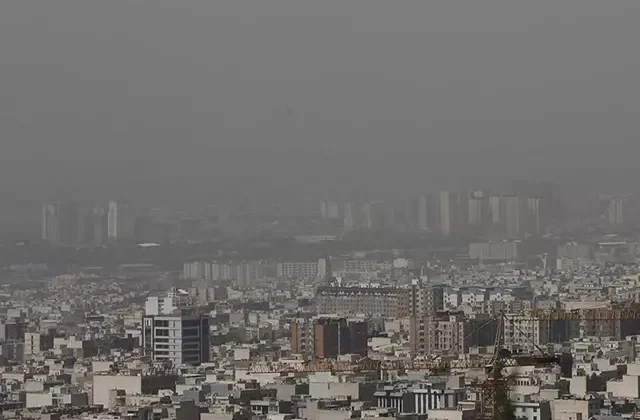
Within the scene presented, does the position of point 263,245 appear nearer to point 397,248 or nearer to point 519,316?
point 397,248

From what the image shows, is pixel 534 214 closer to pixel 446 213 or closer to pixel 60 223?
pixel 446 213

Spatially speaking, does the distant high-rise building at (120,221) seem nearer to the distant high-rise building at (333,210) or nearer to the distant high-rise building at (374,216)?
the distant high-rise building at (333,210)

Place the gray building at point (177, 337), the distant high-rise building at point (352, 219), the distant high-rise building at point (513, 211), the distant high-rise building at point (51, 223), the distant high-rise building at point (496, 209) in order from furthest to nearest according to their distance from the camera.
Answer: the distant high-rise building at point (352, 219) < the distant high-rise building at point (496, 209) < the distant high-rise building at point (513, 211) < the distant high-rise building at point (51, 223) < the gray building at point (177, 337)

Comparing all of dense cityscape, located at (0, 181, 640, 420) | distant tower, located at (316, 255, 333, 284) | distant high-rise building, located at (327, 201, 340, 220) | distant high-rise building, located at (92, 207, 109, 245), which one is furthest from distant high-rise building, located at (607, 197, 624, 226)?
distant high-rise building, located at (92, 207, 109, 245)

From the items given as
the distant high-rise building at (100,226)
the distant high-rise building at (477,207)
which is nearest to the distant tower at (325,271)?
the distant high-rise building at (477,207)

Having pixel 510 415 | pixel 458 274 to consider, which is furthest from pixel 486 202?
pixel 510 415

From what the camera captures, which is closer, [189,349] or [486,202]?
[189,349]

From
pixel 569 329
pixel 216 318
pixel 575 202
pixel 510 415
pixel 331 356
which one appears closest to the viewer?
pixel 510 415
